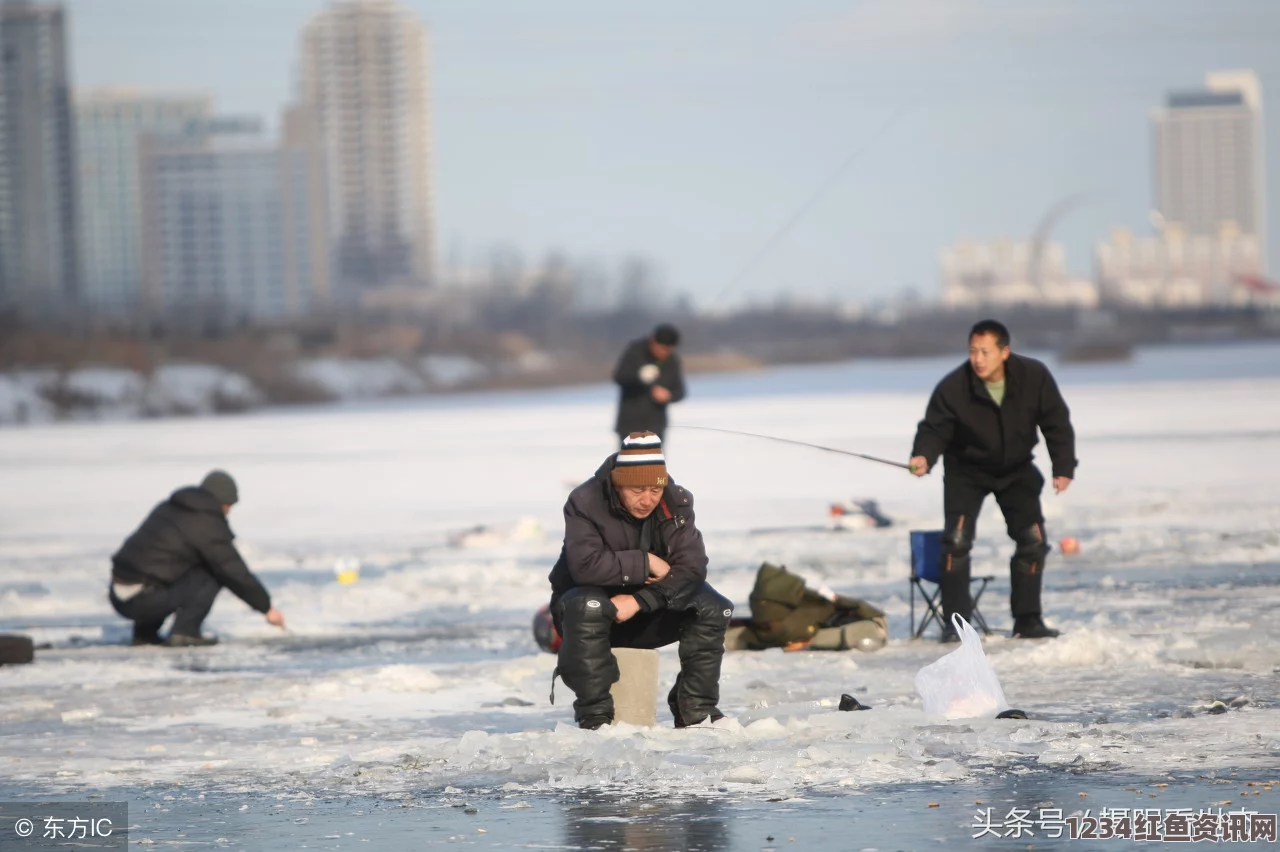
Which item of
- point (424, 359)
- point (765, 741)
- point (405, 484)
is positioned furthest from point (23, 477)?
point (424, 359)

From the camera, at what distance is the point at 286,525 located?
1819 centimetres

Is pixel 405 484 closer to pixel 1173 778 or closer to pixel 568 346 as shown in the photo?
pixel 1173 778

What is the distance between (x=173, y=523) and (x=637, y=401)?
613cm

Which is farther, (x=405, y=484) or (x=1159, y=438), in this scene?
(x=1159, y=438)

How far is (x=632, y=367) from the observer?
52.2 ft

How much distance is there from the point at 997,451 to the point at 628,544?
284 centimetres

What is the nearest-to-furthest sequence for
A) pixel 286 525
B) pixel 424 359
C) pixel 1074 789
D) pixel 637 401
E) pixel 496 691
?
1. pixel 1074 789
2. pixel 496 691
3. pixel 637 401
4. pixel 286 525
5. pixel 424 359

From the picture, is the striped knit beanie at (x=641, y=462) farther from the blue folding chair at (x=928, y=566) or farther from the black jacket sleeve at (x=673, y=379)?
the black jacket sleeve at (x=673, y=379)

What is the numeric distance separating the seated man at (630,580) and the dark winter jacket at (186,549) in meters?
3.76

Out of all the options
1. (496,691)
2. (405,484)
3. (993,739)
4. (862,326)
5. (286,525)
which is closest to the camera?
(993,739)

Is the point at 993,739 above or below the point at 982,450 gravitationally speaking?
below

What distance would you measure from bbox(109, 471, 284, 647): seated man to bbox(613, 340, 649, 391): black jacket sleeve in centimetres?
574

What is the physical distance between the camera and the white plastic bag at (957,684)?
7035 mm

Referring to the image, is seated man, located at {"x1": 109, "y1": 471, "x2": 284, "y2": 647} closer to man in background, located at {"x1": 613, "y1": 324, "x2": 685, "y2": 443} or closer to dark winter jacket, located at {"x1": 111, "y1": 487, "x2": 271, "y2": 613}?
dark winter jacket, located at {"x1": 111, "y1": 487, "x2": 271, "y2": 613}
